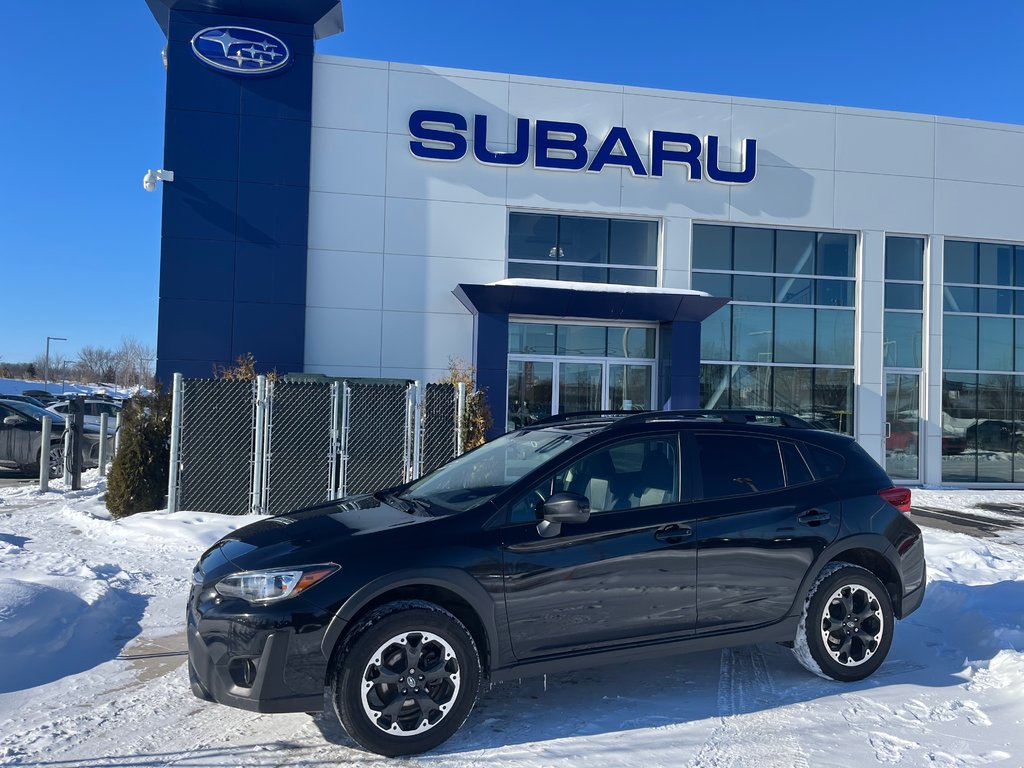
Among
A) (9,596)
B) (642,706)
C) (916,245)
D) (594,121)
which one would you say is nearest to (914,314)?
(916,245)

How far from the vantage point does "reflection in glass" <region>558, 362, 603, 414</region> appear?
51.4ft

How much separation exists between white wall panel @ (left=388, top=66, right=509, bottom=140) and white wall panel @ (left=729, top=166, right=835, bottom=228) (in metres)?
5.02

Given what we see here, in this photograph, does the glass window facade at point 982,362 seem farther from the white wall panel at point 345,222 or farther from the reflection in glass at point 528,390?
the white wall panel at point 345,222

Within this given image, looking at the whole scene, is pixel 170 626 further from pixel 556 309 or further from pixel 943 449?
pixel 943 449

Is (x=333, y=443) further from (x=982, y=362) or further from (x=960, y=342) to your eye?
(x=982, y=362)

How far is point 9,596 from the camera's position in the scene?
18.3 feet

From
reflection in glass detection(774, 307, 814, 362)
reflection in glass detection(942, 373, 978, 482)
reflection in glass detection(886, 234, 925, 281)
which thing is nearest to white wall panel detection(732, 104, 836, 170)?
reflection in glass detection(886, 234, 925, 281)

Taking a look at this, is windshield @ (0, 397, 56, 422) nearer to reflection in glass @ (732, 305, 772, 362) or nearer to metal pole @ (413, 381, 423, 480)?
metal pole @ (413, 381, 423, 480)

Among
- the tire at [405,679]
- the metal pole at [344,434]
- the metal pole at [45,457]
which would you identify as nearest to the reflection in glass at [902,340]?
the metal pole at [344,434]

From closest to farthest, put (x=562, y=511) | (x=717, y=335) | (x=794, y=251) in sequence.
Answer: (x=562, y=511) → (x=717, y=335) → (x=794, y=251)

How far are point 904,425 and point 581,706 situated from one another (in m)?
15.0

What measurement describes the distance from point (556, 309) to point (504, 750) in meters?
11.2

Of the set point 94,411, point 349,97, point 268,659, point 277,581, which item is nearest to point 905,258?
point 349,97

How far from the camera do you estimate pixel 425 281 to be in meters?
15.3
